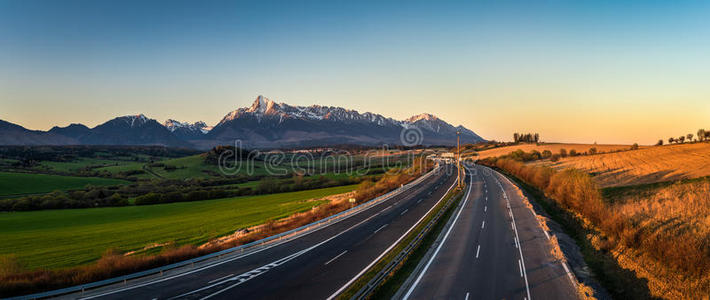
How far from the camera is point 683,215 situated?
89.2ft

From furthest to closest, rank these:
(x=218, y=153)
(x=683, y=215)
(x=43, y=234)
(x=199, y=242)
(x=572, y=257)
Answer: (x=218, y=153) → (x=43, y=234) → (x=199, y=242) → (x=683, y=215) → (x=572, y=257)

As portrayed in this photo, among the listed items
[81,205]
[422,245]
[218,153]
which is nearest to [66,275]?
[422,245]

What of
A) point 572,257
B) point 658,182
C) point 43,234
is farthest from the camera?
point 658,182

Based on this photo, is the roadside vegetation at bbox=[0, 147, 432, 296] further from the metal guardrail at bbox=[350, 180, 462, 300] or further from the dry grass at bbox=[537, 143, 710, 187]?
the dry grass at bbox=[537, 143, 710, 187]

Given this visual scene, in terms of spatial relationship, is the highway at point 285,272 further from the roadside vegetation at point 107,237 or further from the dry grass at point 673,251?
the dry grass at point 673,251

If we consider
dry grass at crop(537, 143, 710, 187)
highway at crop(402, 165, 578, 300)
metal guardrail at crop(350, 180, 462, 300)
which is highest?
dry grass at crop(537, 143, 710, 187)

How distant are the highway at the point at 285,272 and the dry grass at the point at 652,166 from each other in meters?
51.2

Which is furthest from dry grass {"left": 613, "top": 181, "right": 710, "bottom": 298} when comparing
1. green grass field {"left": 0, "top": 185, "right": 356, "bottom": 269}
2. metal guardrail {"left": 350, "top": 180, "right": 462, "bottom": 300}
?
green grass field {"left": 0, "top": 185, "right": 356, "bottom": 269}

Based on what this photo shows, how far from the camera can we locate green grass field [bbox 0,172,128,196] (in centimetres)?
7600

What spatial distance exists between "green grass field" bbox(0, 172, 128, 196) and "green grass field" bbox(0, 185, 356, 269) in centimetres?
3329

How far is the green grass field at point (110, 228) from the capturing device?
98.3 feet

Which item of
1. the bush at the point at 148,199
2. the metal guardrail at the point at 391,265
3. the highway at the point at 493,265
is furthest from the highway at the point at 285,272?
the bush at the point at 148,199

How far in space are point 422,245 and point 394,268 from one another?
5516mm

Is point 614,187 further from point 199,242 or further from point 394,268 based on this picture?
point 199,242
